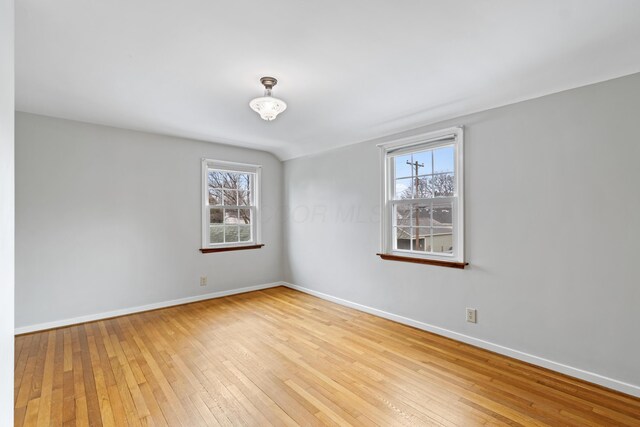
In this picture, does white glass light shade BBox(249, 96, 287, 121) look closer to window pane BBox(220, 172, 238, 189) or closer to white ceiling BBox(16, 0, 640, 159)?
white ceiling BBox(16, 0, 640, 159)

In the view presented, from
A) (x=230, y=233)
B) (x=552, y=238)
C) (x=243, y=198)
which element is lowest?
(x=230, y=233)

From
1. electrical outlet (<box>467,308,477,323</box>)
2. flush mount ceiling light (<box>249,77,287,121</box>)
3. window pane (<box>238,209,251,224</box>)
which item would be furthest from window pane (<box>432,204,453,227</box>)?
window pane (<box>238,209,251,224</box>)

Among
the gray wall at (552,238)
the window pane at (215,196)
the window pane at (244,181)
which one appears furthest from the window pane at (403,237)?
the window pane at (215,196)

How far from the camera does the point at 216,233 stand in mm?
4680

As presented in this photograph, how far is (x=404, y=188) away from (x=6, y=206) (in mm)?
3325

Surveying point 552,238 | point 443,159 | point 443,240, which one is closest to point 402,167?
Answer: point 443,159

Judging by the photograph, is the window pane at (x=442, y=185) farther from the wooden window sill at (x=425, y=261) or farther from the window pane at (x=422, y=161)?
the wooden window sill at (x=425, y=261)

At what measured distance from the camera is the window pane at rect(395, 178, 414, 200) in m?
3.58

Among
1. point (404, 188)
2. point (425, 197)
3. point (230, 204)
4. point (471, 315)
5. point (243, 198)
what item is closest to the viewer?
point (471, 315)

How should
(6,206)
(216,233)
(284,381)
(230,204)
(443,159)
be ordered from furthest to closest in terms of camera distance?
1. (230,204)
2. (216,233)
3. (443,159)
4. (284,381)
5. (6,206)

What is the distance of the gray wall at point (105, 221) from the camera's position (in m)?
3.30

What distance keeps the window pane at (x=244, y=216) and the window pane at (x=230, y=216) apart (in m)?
0.07

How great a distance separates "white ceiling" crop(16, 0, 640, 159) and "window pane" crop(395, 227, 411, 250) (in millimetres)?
1296

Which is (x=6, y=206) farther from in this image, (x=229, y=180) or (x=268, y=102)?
(x=229, y=180)
